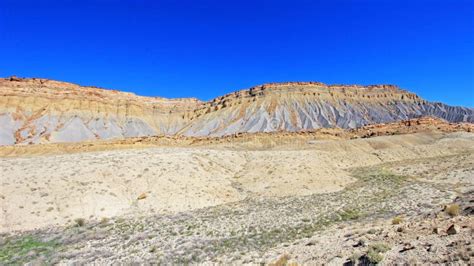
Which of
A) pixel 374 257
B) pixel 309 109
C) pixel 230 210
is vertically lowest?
pixel 230 210

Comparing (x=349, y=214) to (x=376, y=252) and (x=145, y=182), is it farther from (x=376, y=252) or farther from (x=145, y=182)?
(x=145, y=182)

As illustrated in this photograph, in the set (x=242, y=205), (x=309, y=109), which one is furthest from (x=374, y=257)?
(x=309, y=109)

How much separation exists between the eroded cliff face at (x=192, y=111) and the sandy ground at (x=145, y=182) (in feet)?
243

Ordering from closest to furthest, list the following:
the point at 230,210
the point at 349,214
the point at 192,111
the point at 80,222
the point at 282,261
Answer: the point at 282,261 → the point at 349,214 → the point at 80,222 → the point at 230,210 → the point at 192,111

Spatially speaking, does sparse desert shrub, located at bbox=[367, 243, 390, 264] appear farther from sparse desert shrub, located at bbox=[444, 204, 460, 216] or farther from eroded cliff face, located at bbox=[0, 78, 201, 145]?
eroded cliff face, located at bbox=[0, 78, 201, 145]

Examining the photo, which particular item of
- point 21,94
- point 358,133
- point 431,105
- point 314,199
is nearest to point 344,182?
point 314,199

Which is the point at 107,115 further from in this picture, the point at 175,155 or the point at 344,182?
the point at 344,182

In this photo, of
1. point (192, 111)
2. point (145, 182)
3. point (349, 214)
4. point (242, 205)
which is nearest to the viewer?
point (349, 214)

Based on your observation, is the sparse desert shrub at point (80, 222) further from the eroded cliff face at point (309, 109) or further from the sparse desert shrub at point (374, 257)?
the eroded cliff face at point (309, 109)

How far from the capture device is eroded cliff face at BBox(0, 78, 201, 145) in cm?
9794

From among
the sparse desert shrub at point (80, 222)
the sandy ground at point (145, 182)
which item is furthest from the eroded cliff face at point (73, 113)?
the sparse desert shrub at point (80, 222)

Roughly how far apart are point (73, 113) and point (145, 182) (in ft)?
309

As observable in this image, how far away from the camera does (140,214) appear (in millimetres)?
21625

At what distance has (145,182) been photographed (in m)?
26.4
